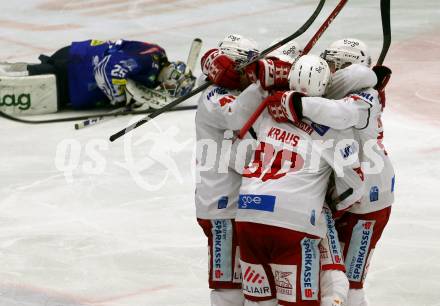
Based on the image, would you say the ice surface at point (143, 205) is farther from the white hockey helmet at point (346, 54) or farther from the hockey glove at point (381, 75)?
the white hockey helmet at point (346, 54)

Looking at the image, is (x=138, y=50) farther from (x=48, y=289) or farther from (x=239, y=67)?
(x=239, y=67)

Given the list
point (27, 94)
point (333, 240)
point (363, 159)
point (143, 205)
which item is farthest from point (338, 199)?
point (27, 94)

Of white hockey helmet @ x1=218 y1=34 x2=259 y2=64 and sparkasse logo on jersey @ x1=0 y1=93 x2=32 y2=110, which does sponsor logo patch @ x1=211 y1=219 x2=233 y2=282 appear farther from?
sparkasse logo on jersey @ x1=0 y1=93 x2=32 y2=110

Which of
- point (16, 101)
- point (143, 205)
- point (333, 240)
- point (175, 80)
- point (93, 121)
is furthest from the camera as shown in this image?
point (16, 101)

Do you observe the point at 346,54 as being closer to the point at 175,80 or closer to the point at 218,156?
the point at 218,156

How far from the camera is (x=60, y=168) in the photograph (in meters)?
7.27

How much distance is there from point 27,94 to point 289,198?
5.47m

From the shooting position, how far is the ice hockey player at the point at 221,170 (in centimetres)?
411

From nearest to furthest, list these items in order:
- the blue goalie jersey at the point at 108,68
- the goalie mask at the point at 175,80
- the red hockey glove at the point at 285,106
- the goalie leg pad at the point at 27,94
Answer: the red hockey glove at the point at 285,106 → the blue goalie jersey at the point at 108,68 → the goalie mask at the point at 175,80 → the goalie leg pad at the point at 27,94

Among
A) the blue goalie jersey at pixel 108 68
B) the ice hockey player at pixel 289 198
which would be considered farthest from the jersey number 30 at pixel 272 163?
the blue goalie jersey at pixel 108 68

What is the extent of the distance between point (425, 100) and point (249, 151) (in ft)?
16.1

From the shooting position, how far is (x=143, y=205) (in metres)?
6.47

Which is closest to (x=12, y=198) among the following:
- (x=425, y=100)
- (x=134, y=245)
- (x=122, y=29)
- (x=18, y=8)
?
(x=134, y=245)

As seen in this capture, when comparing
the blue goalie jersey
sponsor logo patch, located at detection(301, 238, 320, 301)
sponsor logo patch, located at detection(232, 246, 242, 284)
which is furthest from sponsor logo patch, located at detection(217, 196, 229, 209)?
the blue goalie jersey
